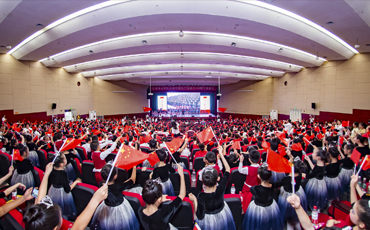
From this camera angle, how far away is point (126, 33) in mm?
9344

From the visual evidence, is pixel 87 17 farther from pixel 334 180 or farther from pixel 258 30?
pixel 334 180

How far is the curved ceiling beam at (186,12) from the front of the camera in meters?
6.85

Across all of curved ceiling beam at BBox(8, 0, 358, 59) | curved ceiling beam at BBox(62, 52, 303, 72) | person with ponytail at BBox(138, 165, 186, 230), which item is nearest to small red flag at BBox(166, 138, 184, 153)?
person with ponytail at BBox(138, 165, 186, 230)

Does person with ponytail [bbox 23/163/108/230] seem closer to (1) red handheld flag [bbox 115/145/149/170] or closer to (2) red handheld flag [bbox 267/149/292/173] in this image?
(1) red handheld flag [bbox 115/145/149/170]

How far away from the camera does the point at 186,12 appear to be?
23.0 ft

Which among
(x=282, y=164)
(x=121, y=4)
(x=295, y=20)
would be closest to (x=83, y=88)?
(x=121, y=4)

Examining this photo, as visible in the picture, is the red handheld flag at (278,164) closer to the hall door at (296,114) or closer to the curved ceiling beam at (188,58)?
the curved ceiling beam at (188,58)

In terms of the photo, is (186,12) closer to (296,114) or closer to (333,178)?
(333,178)

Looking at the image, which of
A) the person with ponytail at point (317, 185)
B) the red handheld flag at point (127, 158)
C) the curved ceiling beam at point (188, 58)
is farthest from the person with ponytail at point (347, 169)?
the curved ceiling beam at point (188, 58)

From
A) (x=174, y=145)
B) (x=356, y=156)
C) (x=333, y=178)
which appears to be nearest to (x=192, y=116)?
(x=174, y=145)

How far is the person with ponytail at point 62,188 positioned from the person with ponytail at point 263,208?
3037mm

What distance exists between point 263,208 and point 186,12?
7.30 meters

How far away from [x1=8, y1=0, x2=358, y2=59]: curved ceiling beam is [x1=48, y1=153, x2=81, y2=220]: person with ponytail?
651cm

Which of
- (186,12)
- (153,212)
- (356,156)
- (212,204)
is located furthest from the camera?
(186,12)
